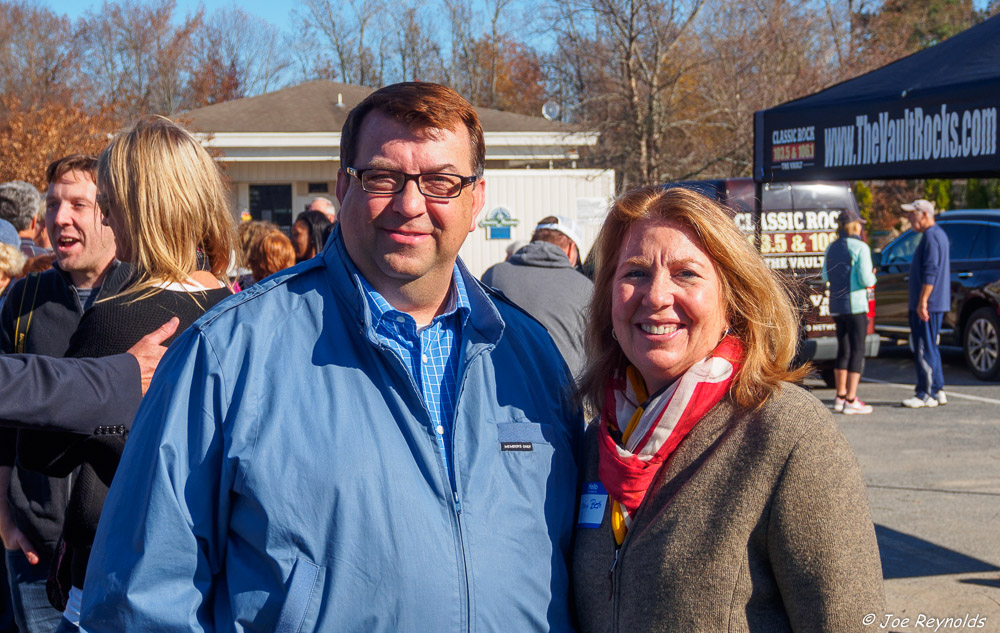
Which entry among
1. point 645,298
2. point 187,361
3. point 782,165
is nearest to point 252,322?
point 187,361

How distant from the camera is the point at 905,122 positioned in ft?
16.6

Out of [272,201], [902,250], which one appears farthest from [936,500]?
[272,201]

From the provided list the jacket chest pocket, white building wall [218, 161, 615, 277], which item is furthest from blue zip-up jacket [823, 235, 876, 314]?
the jacket chest pocket

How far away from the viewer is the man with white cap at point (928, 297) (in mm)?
10305

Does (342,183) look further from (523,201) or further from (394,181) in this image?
(523,201)

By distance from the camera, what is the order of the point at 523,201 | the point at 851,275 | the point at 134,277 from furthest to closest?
the point at 523,201, the point at 851,275, the point at 134,277

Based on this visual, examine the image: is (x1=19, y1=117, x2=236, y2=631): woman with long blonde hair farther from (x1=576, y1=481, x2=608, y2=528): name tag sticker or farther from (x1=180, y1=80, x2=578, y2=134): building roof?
(x1=180, y1=80, x2=578, y2=134): building roof

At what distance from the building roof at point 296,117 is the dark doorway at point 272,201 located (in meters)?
1.62

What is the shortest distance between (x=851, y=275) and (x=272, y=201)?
51.2 feet

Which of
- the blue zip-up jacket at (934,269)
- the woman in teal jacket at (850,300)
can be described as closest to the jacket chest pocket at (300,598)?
the woman in teal jacket at (850,300)

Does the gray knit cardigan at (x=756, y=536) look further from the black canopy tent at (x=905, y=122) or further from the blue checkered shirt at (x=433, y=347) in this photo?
the black canopy tent at (x=905, y=122)

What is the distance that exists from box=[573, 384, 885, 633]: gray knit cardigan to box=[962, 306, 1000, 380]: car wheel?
10974 millimetres

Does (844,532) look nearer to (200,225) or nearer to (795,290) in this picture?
(795,290)

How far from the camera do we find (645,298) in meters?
2.28
